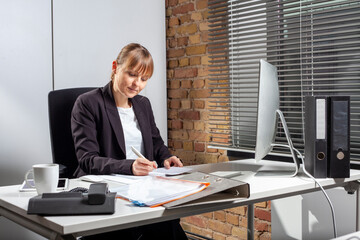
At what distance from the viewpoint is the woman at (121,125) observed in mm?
1950

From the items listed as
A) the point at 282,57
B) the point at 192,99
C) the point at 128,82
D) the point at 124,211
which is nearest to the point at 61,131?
the point at 128,82

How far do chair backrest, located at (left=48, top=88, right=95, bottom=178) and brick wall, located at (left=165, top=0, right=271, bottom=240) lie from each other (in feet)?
3.68

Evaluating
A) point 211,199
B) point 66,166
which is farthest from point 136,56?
point 211,199

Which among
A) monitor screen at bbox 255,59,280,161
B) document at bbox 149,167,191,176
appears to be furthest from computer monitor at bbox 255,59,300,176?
document at bbox 149,167,191,176

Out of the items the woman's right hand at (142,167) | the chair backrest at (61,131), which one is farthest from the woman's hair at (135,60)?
the woman's right hand at (142,167)

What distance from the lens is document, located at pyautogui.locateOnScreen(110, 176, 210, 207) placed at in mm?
1277

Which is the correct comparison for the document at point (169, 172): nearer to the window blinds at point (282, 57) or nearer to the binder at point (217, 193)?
the binder at point (217, 193)

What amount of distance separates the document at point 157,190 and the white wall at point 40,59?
137 centimetres

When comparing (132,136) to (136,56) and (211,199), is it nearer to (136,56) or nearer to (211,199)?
(136,56)

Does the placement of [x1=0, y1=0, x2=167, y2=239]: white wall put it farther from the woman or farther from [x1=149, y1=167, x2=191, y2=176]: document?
[x1=149, y1=167, x2=191, y2=176]: document

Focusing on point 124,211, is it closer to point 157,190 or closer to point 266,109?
point 157,190

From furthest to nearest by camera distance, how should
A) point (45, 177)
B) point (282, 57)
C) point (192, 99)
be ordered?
point (192, 99) < point (282, 57) < point (45, 177)

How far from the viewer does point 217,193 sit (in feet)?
4.66

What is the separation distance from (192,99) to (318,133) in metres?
1.49
